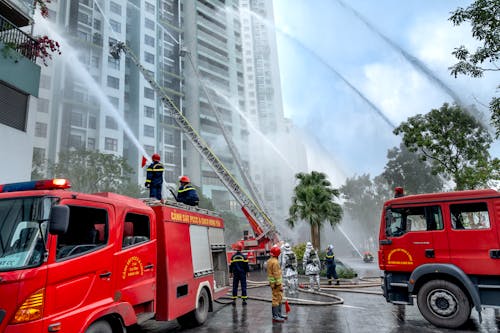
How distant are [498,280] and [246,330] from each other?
5.40 metres

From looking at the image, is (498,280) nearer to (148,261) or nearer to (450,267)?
(450,267)

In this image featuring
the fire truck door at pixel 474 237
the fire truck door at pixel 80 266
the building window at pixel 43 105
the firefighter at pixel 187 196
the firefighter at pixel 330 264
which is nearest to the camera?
the fire truck door at pixel 80 266

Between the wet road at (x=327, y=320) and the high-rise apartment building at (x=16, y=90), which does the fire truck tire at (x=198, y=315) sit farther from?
the high-rise apartment building at (x=16, y=90)

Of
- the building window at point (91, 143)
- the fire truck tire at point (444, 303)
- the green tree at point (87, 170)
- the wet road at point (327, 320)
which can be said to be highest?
the building window at point (91, 143)

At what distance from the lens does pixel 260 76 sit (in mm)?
100125

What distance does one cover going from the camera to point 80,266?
13.8 feet

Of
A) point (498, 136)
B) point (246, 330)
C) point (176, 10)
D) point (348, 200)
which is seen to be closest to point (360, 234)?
point (348, 200)

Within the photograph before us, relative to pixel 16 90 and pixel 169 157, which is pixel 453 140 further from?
pixel 169 157

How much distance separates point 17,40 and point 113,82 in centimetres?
3798

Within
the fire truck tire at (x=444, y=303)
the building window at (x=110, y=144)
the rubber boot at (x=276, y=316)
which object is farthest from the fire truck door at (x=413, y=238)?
the building window at (x=110, y=144)

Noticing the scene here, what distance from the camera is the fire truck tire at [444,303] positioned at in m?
6.93

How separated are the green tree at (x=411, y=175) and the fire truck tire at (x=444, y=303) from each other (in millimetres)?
37655

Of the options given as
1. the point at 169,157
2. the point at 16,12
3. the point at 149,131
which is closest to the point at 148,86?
the point at 149,131

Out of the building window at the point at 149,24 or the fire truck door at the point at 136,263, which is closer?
the fire truck door at the point at 136,263
